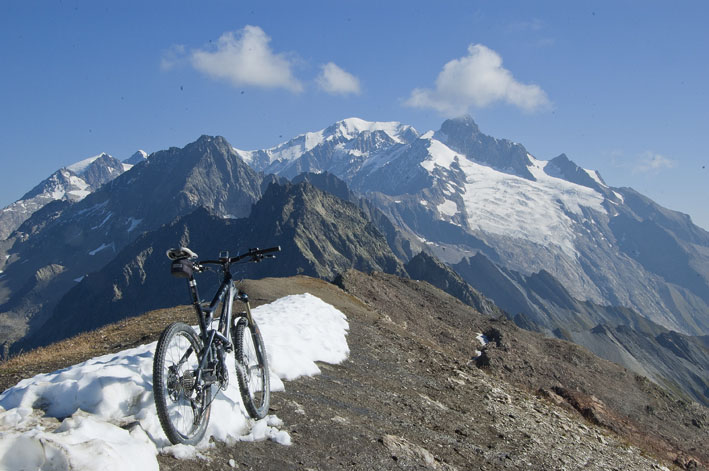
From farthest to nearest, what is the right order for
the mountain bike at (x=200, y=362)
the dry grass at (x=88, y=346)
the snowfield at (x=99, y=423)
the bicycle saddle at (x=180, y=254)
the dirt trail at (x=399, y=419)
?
the dry grass at (x=88, y=346) → the dirt trail at (x=399, y=419) → the bicycle saddle at (x=180, y=254) → the mountain bike at (x=200, y=362) → the snowfield at (x=99, y=423)

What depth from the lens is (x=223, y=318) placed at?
762cm

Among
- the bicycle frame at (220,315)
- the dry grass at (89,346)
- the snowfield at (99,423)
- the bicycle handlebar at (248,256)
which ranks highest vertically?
the bicycle handlebar at (248,256)

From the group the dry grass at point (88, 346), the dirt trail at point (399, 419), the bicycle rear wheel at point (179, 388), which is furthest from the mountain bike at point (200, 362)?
the dry grass at point (88, 346)

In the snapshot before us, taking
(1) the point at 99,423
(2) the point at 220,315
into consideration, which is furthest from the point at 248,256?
(1) the point at 99,423

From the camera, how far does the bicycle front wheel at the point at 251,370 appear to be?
785 centimetres

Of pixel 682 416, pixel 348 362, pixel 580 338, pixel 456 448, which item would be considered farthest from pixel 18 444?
pixel 580 338

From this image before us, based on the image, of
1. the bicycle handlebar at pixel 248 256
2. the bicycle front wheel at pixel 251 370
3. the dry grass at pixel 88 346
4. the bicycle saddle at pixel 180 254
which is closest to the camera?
the bicycle saddle at pixel 180 254

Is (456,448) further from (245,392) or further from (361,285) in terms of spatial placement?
(361,285)

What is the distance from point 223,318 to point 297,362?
4.75 m

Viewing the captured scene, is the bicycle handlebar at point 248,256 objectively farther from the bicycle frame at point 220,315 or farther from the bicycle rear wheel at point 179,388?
the bicycle rear wheel at point 179,388

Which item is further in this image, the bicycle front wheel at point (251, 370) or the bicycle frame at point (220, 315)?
the bicycle front wheel at point (251, 370)

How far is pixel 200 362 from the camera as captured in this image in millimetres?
6824

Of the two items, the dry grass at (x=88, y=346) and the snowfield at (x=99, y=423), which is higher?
the snowfield at (x=99, y=423)

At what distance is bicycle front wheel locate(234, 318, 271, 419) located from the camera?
7.85 metres
